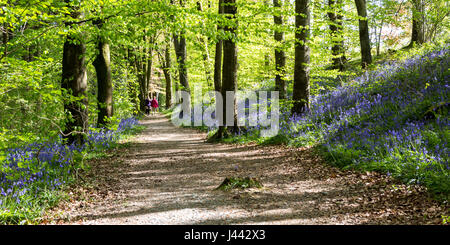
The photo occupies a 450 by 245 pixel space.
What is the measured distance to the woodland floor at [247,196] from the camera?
160 inches

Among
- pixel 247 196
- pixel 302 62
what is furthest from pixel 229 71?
pixel 247 196

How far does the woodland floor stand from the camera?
4061mm

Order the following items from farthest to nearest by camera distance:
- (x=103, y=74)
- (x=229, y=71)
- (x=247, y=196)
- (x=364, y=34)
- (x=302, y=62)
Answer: (x=364, y=34)
(x=103, y=74)
(x=229, y=71)
(x=302, y=62)
(x=247, y=196)

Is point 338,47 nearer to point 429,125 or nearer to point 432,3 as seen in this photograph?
point 432,3

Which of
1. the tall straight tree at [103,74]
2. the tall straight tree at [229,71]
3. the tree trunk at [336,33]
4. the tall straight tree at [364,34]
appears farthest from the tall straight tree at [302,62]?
the tall straight tree at [103,74]

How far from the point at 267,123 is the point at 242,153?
2.77 meters

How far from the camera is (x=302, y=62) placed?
10.3m

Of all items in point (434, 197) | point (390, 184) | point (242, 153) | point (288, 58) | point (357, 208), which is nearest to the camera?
point (434, 197)

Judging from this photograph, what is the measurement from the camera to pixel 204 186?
19.9 ft

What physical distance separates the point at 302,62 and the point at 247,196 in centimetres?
648

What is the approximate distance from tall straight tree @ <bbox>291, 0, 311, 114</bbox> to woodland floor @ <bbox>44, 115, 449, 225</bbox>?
9.26 ft

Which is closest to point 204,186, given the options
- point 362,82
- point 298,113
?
point 298,113

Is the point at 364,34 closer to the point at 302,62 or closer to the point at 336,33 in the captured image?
the point at 336,33

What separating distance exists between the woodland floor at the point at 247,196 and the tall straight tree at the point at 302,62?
2.82 meters
